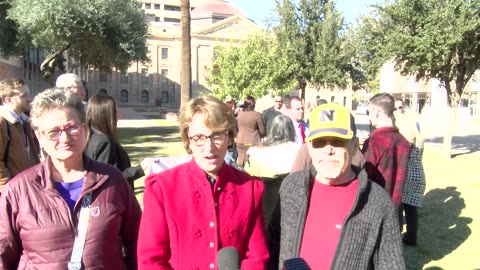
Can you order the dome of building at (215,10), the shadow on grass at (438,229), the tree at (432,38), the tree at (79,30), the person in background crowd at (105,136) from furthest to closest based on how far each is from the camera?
1. the dome of building at (215,10)
2. the tree at (79,30)
3. the tree at (432,38)
4. the shadow on grass at (438,229)
5. the person in background crowd at (105,136)

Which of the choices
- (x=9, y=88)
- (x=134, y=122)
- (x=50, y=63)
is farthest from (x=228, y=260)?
(x=134, y=122)

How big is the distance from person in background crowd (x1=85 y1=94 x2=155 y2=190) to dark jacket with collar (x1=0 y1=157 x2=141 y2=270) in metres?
1.09

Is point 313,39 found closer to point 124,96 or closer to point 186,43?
point 186,43

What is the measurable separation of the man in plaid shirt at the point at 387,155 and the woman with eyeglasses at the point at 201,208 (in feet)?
9.71

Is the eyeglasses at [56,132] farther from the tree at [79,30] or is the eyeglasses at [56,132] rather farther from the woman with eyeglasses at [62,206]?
the tree at [79,30]

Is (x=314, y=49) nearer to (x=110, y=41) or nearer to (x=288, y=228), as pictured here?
(x=110, y=41)

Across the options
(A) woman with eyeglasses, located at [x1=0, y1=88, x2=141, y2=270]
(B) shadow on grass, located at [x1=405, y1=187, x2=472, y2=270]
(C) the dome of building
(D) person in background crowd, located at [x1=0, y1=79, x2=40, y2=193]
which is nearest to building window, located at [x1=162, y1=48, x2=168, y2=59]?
(C) the dome of building

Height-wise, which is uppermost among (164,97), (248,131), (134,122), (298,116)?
(164,97)

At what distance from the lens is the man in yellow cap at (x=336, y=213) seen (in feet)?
6.97

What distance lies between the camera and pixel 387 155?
191 inches

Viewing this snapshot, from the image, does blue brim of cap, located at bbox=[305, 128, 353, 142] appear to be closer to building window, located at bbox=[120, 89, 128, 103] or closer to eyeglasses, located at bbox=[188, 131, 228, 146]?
eyeglasses, located at bbox=[188, 131, 228, 146]

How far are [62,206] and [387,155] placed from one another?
12.0ft

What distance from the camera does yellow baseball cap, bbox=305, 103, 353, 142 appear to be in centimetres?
216

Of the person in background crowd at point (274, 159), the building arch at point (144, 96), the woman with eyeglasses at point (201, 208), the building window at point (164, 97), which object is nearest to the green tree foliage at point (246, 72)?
the person in background crowd at point (274, 159)
